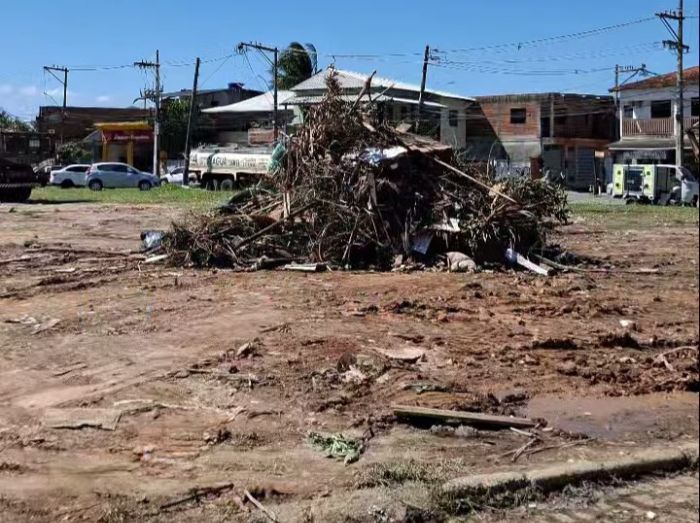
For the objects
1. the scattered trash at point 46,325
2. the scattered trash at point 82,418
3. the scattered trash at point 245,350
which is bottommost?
the scattered trash at point 82,418

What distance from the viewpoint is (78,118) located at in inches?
2990

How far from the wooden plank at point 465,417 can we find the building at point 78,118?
7007 cm

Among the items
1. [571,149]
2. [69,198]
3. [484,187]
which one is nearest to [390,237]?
[484,187]

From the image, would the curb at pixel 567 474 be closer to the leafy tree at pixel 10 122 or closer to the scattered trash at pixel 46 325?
the scattered trash at pixel 46 325

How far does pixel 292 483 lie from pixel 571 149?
62.0 metres

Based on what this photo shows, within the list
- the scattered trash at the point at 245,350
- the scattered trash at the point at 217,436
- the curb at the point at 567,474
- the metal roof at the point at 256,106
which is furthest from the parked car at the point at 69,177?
the curb at the point at 567,474

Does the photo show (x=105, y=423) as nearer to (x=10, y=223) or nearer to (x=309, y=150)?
(x=309, y=150)

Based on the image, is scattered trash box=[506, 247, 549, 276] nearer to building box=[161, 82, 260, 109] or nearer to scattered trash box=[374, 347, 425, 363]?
scattered trash box=[374, 347, 425, 363]

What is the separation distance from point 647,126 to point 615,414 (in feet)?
179

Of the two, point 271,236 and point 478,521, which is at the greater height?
point 271,236

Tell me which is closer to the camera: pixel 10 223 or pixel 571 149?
pixel 10 223

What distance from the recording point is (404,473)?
4.88 metres

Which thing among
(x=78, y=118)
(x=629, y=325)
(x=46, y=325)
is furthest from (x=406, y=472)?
(x=78, y=118)

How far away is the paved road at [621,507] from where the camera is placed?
438 cm
